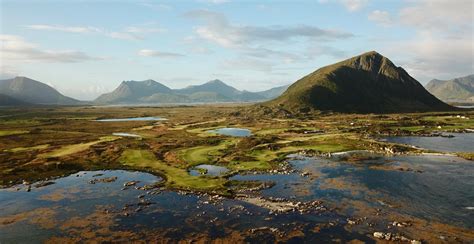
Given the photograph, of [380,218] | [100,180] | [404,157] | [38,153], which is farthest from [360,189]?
[38,153]

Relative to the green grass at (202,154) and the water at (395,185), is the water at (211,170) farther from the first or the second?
the water at (395,185)

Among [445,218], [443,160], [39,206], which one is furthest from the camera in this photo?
[443,160]

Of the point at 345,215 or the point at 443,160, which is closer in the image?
the point at 345,215

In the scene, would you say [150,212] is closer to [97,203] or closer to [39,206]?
[97,203]

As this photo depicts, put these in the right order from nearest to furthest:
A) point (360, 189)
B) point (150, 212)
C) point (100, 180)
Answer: point (150, 212), point (360, 189), point (100, 180)

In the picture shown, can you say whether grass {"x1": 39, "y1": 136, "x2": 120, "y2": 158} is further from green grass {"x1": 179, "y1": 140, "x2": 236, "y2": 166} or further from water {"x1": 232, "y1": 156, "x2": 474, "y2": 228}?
water {"x1": 232, "y1": 156, "x2": 474, "y2": 228}

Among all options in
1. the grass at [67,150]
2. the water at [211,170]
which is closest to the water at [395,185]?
the water at [211,170]
